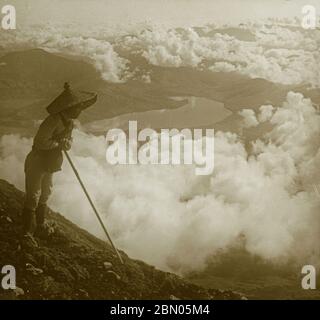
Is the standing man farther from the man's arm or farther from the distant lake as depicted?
the distant lake

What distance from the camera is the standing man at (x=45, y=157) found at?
3602 millimetres

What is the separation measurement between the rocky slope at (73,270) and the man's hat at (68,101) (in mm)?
656

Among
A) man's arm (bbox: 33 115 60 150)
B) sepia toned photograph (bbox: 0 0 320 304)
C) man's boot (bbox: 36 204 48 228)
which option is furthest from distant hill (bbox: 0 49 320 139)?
man's boot (bbox: 36 204 48 228)

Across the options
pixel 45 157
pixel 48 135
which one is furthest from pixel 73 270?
pixel 48 135

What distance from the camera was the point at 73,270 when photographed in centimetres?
358

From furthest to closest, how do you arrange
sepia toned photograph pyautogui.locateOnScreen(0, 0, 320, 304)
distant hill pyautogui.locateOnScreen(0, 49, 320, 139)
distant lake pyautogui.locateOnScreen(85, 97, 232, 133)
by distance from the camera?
distant lake pyautogui.locateOnScreen(85, 97, 232, 133), distant hill pyautogui.locateOnScreen(0, 49, 320, 139), sepia toned photograph pyautogui.locateOnScreen(0, 0, 320, 304)

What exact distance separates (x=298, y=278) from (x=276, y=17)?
6.40 feet

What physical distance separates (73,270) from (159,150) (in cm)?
107

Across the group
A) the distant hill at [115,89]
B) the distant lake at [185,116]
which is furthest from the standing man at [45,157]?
the distant lake at [185,116]

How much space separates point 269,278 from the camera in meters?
3.69

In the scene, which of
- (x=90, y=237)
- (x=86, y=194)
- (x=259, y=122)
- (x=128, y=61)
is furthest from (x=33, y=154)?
(x=259, y=122)

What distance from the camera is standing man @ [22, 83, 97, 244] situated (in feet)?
11.8

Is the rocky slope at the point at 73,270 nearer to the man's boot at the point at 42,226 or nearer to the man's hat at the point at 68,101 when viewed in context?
the man's boot at the point at 42,226
